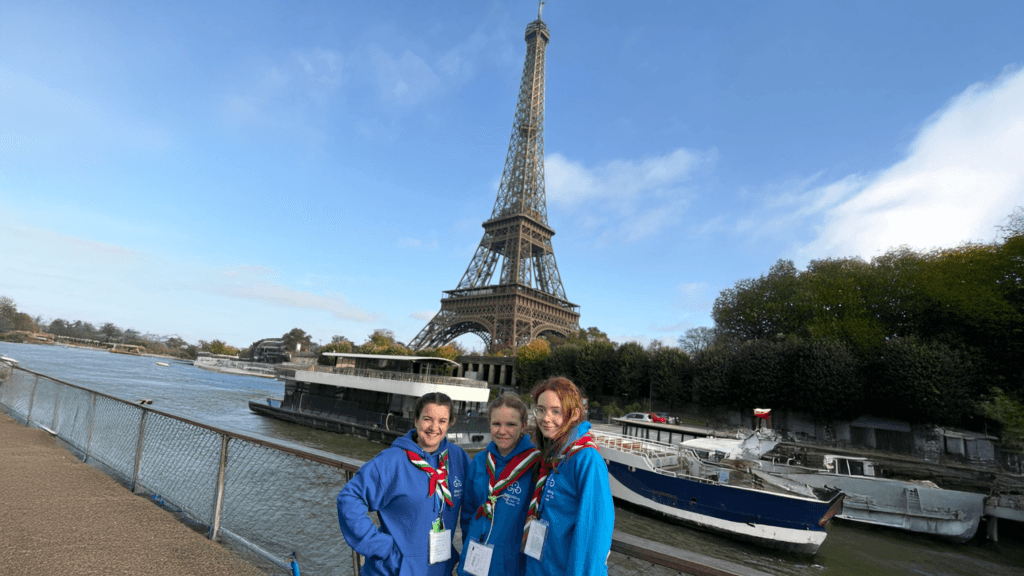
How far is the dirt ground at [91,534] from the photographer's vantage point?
3.48m

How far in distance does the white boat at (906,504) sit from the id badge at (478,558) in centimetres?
1530

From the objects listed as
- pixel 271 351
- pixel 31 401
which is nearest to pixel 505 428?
pixel 31 401

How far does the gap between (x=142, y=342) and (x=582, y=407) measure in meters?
209

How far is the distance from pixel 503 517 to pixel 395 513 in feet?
1.78

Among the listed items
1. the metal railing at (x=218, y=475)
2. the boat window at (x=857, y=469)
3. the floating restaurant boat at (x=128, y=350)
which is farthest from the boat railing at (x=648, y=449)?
the floating restaurant boat at (x=128, y=350)

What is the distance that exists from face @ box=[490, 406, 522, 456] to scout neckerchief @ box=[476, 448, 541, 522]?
2.6 inches

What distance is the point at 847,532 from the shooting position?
1538 centimetres

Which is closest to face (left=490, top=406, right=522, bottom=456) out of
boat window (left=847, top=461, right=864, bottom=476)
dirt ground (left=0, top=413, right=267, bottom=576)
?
dirt ground (left=0, top=413, right=267, bottom=576)

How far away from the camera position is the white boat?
48.9 ft

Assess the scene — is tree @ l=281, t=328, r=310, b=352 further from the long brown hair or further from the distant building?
the long brown hair

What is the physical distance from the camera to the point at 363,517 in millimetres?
2283

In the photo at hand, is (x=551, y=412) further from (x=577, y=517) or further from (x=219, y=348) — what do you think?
(x=219, y=348)

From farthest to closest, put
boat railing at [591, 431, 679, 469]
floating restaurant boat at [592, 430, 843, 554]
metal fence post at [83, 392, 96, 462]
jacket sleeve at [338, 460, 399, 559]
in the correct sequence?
boat railing at [591, 431, 679, 469] < floating restaurant boat at [592, 430, 843, 554] < metal fence post at [83, 392, 96, 462] < jacket sleeve at [338, 460, 399, 559]

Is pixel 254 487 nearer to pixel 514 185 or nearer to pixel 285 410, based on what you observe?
pixel 285 410
